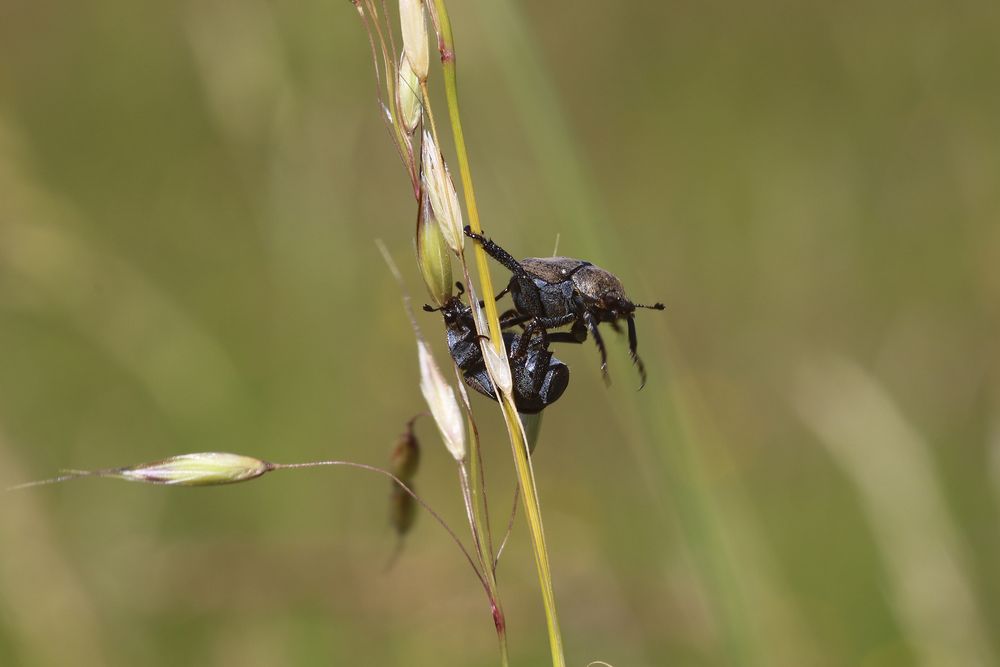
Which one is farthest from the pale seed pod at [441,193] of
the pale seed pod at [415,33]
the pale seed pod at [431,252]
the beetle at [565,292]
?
the beetle at [565,292]

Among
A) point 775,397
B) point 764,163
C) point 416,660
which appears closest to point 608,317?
point 416,660

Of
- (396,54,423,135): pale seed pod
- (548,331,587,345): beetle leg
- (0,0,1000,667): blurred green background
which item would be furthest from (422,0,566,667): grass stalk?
(0,0,1000,667): blurred green background

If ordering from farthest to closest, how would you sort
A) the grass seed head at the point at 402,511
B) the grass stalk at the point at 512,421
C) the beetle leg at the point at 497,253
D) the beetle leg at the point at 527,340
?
the grass seed head at the point at 402,511, the beetle leg at the point at 527,340, the beetle leg at the point at 497,253, the grass stalk at the point at 512,421

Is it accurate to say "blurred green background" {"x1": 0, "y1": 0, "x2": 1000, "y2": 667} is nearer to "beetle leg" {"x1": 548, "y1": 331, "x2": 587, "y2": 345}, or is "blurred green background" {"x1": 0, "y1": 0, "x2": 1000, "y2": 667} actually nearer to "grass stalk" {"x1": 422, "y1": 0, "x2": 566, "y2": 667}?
"beetle leg" {"x1": 548, "y1": 331, "x2": 587, "y2": 345}

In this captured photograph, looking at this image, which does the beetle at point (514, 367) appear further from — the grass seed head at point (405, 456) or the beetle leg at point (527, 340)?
the grass seed head at point (405, 456)

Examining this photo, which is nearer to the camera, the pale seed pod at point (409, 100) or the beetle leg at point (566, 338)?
the pale seed pod at point (409, 100)

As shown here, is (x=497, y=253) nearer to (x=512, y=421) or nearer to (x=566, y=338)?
(x=566, y=338)

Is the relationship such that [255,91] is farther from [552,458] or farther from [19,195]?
[552,458]
